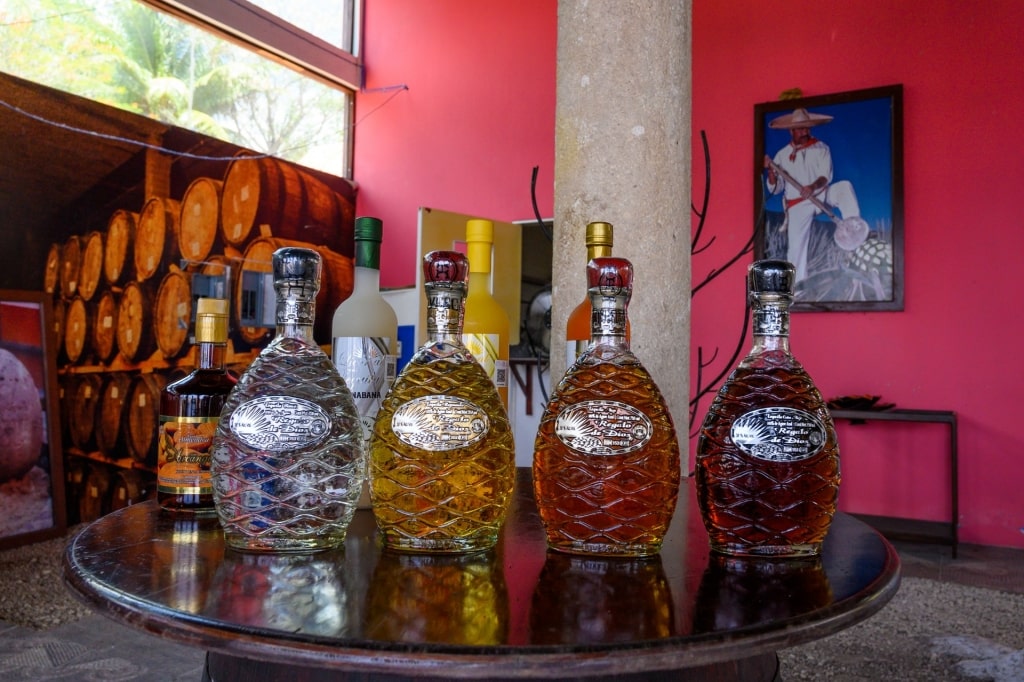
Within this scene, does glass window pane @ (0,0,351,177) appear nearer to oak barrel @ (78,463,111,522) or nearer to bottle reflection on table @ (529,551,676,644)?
oak barrel @ (78,463,111,522)

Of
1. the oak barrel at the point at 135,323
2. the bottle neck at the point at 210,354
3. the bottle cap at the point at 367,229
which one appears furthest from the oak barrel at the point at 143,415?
the bottle cap at the point at 367,229

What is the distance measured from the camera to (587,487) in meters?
0.58

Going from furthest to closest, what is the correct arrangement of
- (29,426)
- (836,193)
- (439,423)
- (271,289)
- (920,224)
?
(271,289)
(836,193)
(920,224)
(29,426)
(439,423)

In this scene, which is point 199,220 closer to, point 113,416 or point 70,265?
point 70,265

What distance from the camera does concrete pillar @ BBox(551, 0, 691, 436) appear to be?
4.94 ft

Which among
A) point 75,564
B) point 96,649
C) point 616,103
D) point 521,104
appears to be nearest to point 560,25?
point 616,103

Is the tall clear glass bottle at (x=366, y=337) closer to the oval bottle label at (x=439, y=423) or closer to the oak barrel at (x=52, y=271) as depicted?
the oval bottle label at (x=439, y=423)

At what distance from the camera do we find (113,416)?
376 cm

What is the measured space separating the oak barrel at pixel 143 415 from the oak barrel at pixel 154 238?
515 mm

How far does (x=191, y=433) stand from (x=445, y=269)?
14.6 inches

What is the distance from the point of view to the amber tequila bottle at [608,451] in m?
0.58

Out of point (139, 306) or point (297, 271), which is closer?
point (297, 271)

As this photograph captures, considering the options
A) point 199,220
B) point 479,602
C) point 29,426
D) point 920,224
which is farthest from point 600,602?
point 199,220

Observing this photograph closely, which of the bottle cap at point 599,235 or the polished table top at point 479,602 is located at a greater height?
the bottle cap at point 599,235
